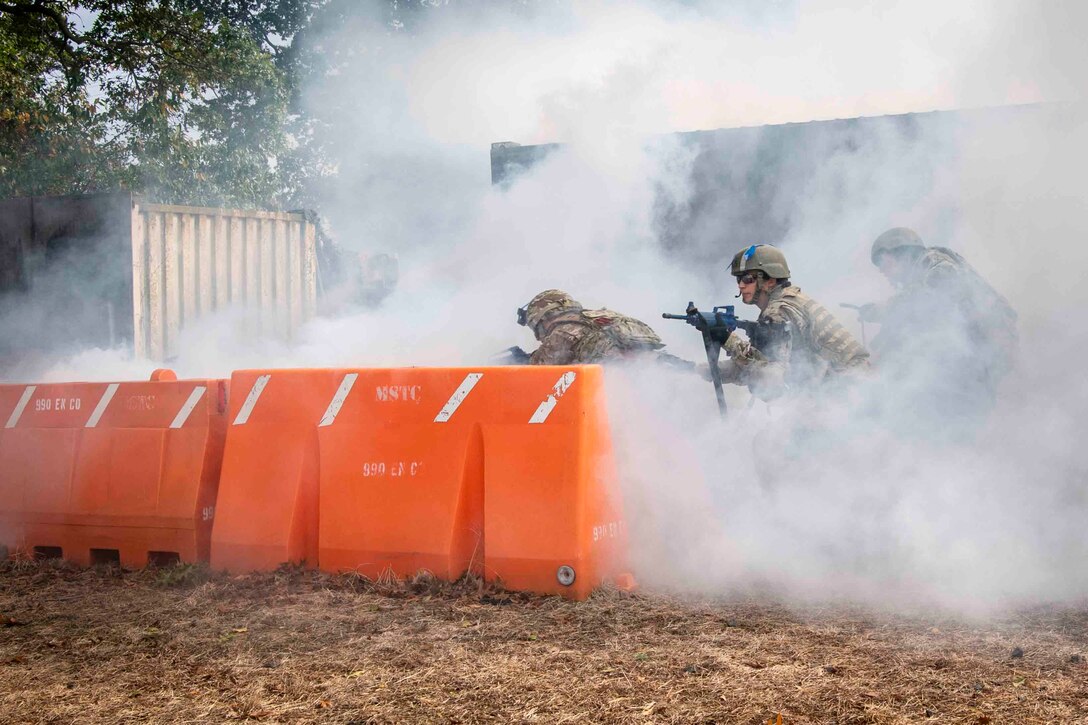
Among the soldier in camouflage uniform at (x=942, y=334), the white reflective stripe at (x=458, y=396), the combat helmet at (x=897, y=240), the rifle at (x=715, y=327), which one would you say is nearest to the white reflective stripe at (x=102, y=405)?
the white reflective stripe at (x=458, y=396)

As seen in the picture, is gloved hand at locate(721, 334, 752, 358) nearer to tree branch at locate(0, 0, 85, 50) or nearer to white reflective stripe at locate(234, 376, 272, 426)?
white reflective stripe at locate(234, 376, 272, 426)

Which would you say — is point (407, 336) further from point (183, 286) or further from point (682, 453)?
point (682, 453)

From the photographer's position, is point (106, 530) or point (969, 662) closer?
point (969, 662)

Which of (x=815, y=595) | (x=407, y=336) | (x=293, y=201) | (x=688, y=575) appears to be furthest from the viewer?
(x=293, y=201)

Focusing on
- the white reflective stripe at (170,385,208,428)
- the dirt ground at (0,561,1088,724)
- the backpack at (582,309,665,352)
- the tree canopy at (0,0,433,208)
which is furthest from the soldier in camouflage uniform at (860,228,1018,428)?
the tree canopy at (0,0,433,208)

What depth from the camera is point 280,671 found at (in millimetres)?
3533

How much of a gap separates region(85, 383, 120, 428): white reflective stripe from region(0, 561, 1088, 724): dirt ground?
1012 mm

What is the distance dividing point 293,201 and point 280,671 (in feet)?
63.3

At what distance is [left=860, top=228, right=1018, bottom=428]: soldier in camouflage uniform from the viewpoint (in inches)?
245

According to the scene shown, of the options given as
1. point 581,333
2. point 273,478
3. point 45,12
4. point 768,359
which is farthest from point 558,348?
point 45,12

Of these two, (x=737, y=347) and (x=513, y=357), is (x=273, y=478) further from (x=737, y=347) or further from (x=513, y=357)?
(x=513, y=357)

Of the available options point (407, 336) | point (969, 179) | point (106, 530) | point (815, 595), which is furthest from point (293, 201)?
point (815, 595)

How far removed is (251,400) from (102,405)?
3.27ft

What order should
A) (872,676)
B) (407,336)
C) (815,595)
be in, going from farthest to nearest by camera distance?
(407,336), (815,595), (872,676)
